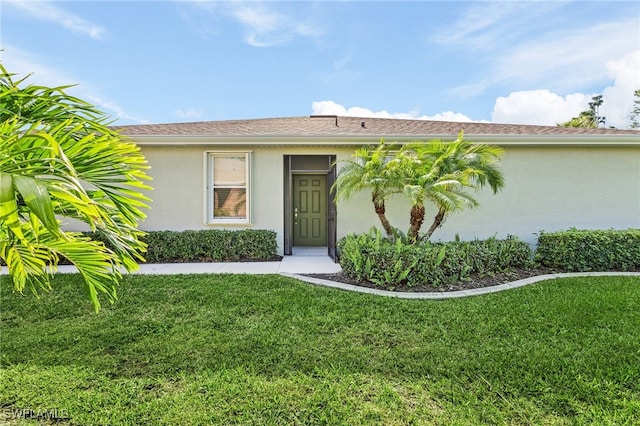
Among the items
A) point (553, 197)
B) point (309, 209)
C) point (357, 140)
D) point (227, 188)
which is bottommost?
point (309, 209)

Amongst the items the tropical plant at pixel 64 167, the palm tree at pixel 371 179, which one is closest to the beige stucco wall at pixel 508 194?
the palm tree at pixel 371 179

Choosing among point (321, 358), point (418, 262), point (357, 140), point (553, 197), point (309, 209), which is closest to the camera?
point (321, 358)

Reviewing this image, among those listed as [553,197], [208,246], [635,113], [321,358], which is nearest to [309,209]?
[208,246]

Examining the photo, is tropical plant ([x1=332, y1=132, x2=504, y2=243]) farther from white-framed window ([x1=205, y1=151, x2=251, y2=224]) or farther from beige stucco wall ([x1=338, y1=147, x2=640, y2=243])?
white-framed window ([x1=205, y1=151, x2=251, y2=224])

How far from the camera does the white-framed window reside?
8242 millimetres

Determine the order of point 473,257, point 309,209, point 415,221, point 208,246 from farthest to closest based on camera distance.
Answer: point 309,209
point 208,246
point 415,221
point 473,257

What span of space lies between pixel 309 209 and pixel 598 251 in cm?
725

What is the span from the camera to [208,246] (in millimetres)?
7773

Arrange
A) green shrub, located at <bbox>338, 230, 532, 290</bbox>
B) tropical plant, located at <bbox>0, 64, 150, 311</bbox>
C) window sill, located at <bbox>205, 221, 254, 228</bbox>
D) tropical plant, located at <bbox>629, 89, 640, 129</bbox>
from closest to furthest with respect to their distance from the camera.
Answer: tropical plant, located at <bbox>0, 64, 150, 311</bbox>
green shrub, located at <bbox>338, 230, 532, 290</bbox>
window sill, located at <bbox>205, 221, 254, 228</bbox>
tropical plant, located at <bbox>629, 89, 640, 129</bbox>

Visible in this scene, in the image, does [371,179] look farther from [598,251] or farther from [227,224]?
[598,251]

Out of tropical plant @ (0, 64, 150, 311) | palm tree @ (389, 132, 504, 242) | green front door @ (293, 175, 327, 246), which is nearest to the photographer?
tropical plant @ (0, 64, 150, 311)

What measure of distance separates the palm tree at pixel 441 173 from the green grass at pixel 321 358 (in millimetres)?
1964

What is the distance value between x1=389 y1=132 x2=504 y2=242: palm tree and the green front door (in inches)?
145

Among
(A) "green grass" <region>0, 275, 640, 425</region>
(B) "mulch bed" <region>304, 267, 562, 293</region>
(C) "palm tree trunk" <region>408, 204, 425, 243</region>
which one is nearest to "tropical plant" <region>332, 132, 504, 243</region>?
(C) "palm tree trunk" <region>408, 204, 425, 243</region>
